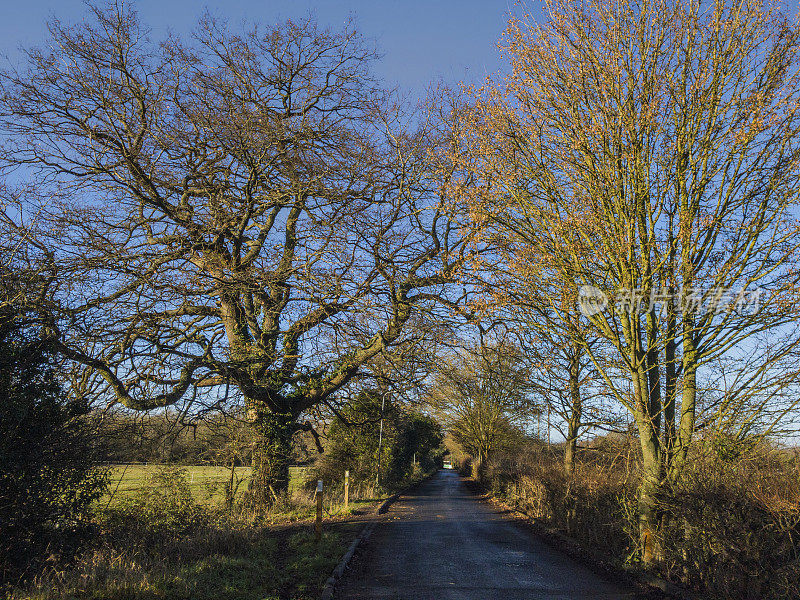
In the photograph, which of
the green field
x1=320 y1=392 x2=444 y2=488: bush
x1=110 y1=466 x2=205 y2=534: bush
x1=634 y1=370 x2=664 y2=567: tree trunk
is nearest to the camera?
x1=634 y1=370 x2=664 y2=567: tree trunk

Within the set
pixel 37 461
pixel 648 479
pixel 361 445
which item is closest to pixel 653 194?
pixel 648 479

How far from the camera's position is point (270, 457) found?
14.8 m

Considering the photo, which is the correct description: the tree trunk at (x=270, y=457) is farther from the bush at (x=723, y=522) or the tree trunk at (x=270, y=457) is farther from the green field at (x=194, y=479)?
the bush at (x=723, y=522)

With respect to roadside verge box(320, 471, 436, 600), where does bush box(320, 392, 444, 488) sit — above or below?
above

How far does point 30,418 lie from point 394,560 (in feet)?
19.8

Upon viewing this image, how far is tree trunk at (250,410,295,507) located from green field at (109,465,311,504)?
471 mm

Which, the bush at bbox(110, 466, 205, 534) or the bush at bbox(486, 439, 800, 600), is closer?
the bush at bbox(486, 439, 800, 600)

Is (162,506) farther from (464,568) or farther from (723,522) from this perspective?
(723,522)

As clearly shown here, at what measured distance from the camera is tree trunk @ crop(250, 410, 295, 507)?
→ 1456 centimetres

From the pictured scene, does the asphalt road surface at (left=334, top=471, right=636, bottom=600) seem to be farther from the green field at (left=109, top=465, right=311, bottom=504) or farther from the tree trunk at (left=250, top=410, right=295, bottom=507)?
the green field at (left=109, top=465, right=311, bottom=504)

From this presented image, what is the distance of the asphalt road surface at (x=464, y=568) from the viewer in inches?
281

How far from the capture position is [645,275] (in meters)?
8.55

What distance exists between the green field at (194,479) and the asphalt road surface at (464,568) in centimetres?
341

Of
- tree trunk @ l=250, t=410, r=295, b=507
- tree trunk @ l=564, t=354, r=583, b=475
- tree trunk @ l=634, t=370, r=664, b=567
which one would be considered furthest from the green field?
tree trunk @ l=564, t=354, r=583, b=475
